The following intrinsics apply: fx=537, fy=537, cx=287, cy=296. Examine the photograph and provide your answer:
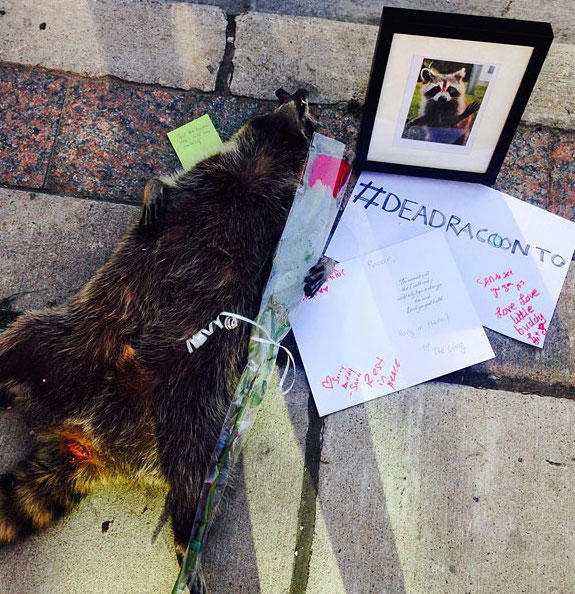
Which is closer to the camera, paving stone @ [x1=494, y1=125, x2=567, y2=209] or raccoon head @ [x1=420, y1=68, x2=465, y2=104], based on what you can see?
raccoon head @ [x1=420, y1=68, x2=465, y2=104]

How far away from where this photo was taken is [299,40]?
8.43 feet

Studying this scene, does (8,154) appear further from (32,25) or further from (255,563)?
(255,563)

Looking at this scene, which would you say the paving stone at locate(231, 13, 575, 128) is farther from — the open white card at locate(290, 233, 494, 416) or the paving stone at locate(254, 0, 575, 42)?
the open white card at locate(290, 233, 494, 416)

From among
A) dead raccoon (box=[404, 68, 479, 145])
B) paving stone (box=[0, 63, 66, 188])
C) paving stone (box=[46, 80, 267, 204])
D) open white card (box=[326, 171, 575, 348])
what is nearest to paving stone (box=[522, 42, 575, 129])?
open white card (box=[326, 171, 575, 348])

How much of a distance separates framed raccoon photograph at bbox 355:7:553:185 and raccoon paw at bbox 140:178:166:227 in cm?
85

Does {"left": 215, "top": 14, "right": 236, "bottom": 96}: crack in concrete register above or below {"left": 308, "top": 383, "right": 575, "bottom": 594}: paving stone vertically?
above

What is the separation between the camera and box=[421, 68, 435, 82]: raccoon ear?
6.46 feet

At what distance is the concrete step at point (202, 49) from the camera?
252 centimetres

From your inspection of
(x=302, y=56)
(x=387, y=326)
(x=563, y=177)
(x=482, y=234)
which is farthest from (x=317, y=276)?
(x=563, y=177)

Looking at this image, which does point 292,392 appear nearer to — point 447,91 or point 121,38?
point 447,91

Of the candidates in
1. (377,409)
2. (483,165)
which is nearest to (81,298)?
(377,409)

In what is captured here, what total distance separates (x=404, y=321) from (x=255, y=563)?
1.12 metres

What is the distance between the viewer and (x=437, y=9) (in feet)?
8.52

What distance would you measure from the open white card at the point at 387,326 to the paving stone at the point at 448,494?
3.8 inches
